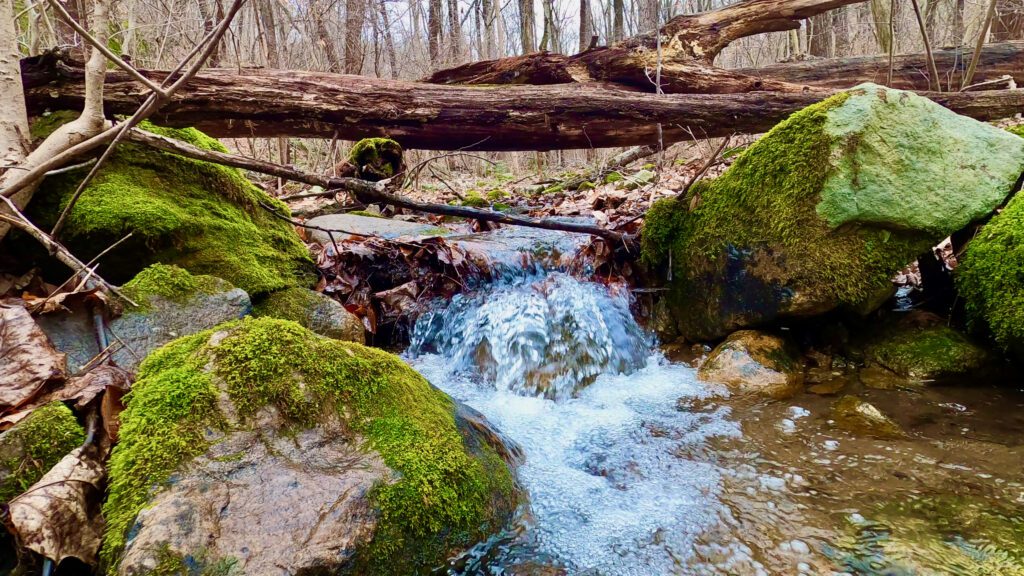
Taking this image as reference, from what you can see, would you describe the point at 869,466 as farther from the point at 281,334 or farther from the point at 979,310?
the point at 281,334

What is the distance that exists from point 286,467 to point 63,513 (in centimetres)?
58

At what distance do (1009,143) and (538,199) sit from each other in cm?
629

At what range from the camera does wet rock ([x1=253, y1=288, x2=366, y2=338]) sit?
3559mm

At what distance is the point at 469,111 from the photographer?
224 inches

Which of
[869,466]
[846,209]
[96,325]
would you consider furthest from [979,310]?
[96,325]

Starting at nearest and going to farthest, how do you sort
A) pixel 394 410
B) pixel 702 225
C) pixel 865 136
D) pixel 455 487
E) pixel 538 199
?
pixel 455 487
pixel 394 410
pixel 865 136
pixel 702 225
pixel 538 199

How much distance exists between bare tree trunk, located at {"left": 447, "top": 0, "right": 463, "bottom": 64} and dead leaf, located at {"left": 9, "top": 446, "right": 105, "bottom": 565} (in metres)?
16.4

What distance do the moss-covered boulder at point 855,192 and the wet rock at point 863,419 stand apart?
697 millimetres

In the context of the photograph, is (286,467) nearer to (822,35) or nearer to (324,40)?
(324,40)

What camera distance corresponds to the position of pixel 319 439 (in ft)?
5.87

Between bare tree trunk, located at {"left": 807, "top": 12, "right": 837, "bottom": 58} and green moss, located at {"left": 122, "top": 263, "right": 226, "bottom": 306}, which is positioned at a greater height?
bare tree trunk, located at {"left": 807, "top": 12, "right": 837, "bottom": 58}

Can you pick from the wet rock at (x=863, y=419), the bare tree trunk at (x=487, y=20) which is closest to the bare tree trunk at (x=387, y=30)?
the bare tree trunk at (x=487, y=20)

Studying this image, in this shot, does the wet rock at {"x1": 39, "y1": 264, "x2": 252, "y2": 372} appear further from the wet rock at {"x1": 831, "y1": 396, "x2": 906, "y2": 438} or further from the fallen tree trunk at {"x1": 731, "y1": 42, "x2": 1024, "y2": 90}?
the fallen tree trunk at {"x1": 731, "y1": 42, "x2": 1024, "y2": 90}

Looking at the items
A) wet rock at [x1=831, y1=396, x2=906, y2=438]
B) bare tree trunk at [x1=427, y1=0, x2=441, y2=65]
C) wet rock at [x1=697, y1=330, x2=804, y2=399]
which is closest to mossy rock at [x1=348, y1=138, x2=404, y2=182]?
wet rock at [x1=697, y1=330, x2=804, y2=399]
